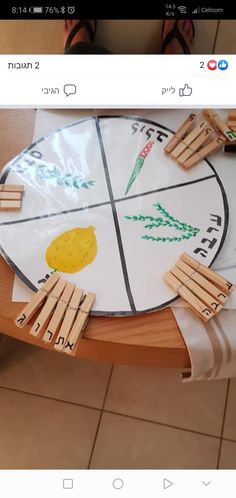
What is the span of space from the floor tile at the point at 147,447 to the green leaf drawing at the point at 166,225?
2.22ft

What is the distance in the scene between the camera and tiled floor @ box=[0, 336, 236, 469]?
1.26 meters

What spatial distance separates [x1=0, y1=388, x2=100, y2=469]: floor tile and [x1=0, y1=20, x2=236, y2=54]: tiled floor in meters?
1.05

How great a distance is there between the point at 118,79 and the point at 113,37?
806 millimetres

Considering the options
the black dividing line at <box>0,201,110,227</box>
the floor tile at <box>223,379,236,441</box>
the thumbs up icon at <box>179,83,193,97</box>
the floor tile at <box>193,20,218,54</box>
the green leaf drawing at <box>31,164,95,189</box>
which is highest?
the floor tile at <box>193,20,218,54</box>

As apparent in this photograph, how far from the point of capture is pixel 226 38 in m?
1.53

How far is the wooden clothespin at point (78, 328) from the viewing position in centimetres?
74

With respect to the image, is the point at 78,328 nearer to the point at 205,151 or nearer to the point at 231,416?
the point at 205,151

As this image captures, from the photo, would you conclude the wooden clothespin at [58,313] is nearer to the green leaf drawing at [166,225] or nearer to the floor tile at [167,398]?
the green leaf drawing at [166,225]

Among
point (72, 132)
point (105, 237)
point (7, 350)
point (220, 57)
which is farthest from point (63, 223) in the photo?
point (7, 350)

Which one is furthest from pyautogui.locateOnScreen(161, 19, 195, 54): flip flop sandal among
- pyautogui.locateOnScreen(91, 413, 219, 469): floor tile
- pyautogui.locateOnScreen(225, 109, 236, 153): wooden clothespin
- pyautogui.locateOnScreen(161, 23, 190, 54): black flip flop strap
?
pyautogui.locateOnScreen(91, 413, 219, 469): floor tile

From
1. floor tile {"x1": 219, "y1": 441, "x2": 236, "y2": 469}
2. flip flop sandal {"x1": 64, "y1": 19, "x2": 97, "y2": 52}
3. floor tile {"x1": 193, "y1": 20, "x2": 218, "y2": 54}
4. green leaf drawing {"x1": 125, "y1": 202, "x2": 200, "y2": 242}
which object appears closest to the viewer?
green leaf drawing {"x1": 125, "y1": 202, "x2": 200, "y2": 242}

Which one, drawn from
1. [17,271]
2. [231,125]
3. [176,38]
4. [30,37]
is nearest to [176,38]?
[176,38]

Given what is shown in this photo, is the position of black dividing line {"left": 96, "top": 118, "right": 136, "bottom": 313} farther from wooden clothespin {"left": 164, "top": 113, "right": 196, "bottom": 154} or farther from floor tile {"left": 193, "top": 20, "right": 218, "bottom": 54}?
floor tile {"left": 193, "top": 20, "right": 218, "bottom": 54}
